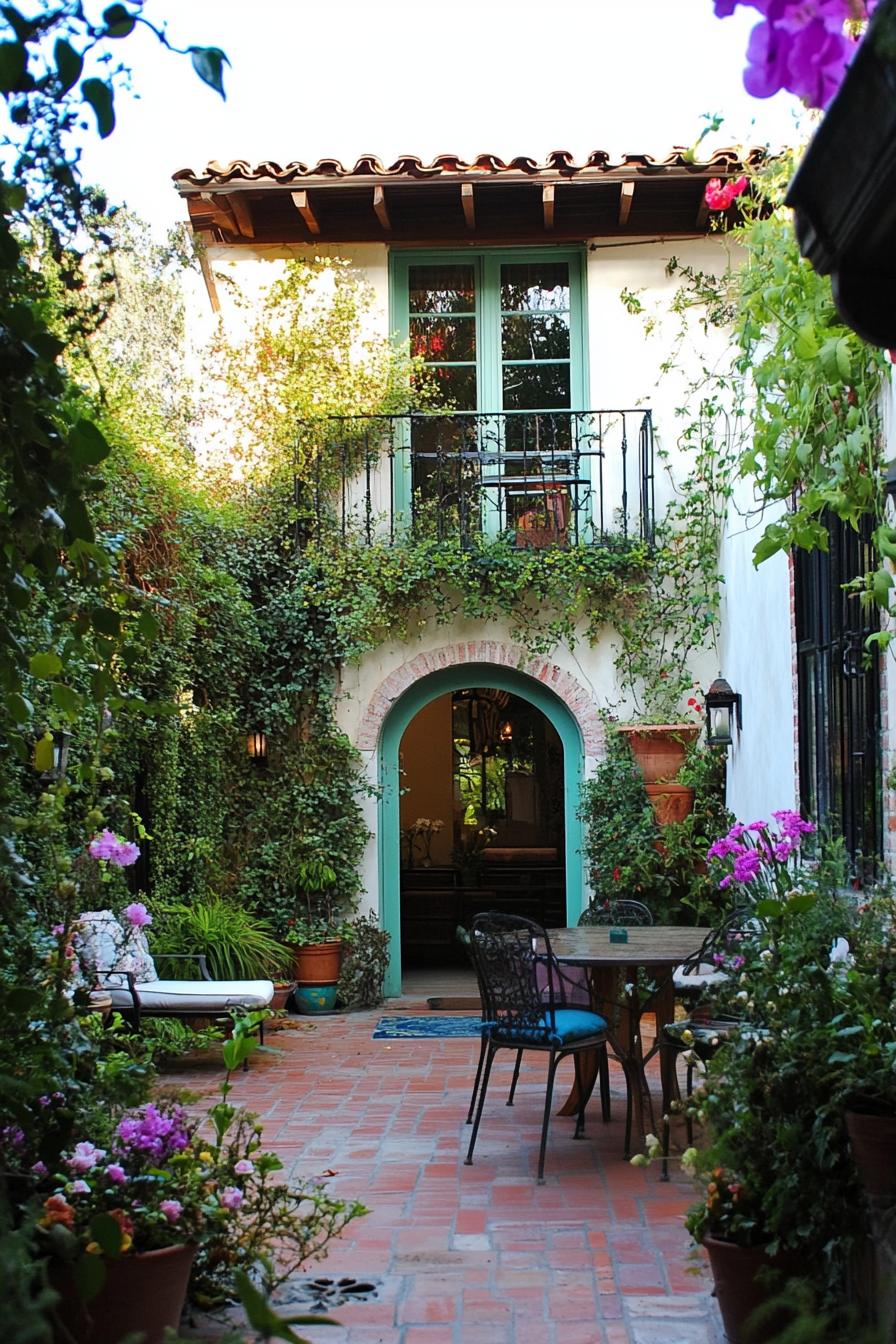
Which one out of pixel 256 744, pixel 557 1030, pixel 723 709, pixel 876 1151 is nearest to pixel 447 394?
pixel 256 744

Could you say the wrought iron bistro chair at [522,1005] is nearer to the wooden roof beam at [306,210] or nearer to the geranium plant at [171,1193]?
the geranium plant at [171,1193]

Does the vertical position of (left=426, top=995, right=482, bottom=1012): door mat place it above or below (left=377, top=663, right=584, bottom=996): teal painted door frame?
below

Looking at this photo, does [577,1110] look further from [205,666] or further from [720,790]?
[205,666]

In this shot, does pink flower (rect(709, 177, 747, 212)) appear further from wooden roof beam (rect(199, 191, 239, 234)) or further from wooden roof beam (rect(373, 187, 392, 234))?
wooden roof beam (rect(199, 191, 239, 234))

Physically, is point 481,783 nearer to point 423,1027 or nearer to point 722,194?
point 423,1027

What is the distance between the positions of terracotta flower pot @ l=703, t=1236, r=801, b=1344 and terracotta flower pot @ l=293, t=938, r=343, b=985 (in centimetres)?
608

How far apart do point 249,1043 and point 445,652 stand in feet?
20.5

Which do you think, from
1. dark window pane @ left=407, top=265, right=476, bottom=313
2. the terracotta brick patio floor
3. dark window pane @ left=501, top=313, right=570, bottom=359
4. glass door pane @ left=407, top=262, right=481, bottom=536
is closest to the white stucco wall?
the terracotta brick patio floor

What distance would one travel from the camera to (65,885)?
322cm

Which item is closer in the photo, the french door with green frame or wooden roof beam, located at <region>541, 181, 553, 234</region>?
wooden roof beam, located at <region>541, 181, 553, 234</region>

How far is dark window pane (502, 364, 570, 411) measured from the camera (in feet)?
32.8

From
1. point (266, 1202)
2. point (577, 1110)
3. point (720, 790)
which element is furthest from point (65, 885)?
point (720, 790)

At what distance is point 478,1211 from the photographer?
461 centimetres

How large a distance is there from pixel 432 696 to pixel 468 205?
3.41m
